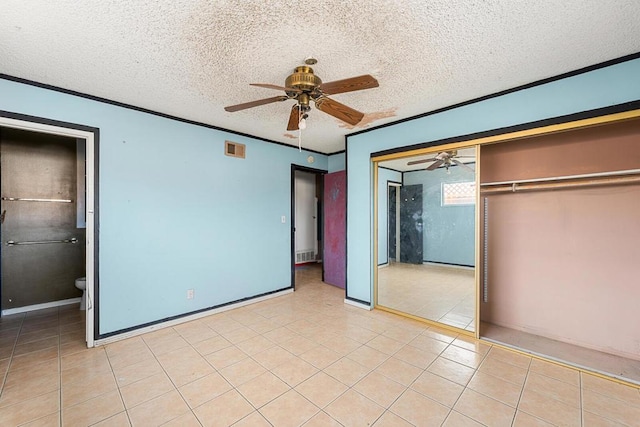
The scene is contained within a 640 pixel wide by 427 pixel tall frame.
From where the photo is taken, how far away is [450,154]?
3082mm

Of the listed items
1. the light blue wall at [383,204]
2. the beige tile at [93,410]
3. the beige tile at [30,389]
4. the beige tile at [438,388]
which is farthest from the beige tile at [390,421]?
the beige tile at [30,389]

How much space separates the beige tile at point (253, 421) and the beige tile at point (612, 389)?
2.43 meters

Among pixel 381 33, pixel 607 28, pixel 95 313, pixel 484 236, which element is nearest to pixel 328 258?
pixel 484 236

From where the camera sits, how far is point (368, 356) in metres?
2.48

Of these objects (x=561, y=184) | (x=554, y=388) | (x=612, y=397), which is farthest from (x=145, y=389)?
(x=561, y=184)

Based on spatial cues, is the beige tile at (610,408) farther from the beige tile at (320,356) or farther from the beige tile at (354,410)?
the beige tile at (320,356)

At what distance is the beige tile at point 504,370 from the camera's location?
2131 mm

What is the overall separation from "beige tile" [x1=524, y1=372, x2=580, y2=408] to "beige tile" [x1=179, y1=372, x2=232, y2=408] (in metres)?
2.37

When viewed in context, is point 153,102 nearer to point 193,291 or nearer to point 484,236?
point 193,291

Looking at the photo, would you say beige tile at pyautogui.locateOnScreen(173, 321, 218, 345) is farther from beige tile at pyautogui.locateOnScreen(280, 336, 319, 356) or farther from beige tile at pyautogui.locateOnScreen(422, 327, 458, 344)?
beige tile at pyautogui.locateOnScreen(422, 327, 458, 344)

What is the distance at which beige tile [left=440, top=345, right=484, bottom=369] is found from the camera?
2363mm

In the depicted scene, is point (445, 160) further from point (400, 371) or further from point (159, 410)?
point (159, 410)

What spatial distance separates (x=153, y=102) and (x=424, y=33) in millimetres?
2747

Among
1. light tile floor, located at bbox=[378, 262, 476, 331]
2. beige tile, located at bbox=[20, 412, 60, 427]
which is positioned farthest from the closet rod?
beige tile, located at bbox=[20, 412, 60, 427]
